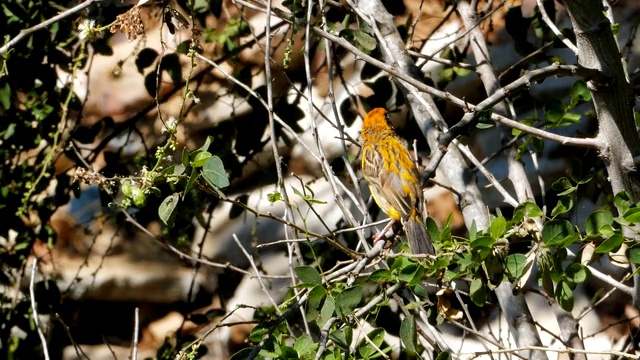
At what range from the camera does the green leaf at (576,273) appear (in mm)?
2574

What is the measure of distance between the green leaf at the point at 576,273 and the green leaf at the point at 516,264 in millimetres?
134

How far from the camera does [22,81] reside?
16.4 feet

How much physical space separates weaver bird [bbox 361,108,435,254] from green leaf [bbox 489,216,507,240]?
5.78 ft

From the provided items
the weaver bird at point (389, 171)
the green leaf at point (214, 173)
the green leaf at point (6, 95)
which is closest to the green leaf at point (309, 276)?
the green leaf at point (214, 173)

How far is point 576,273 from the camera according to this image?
259 centimetres

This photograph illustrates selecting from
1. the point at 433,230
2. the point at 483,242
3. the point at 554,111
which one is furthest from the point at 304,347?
the point at 554,111

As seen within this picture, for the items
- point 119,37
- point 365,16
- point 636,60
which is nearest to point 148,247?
point 119,37

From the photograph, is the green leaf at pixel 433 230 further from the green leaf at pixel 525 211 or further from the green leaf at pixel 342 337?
the green leaf at pixel 342 337

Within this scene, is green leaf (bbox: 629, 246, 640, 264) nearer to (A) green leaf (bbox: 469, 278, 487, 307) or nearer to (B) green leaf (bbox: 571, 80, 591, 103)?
(A) green leaf (bbox: 469, 278, 487, 307)

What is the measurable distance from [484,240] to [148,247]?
13.8ft

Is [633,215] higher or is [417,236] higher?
A: [417,236]

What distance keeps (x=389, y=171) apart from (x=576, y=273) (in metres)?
2.24

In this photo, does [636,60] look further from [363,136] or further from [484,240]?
[484,240]

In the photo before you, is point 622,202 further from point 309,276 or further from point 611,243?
point 309,276
